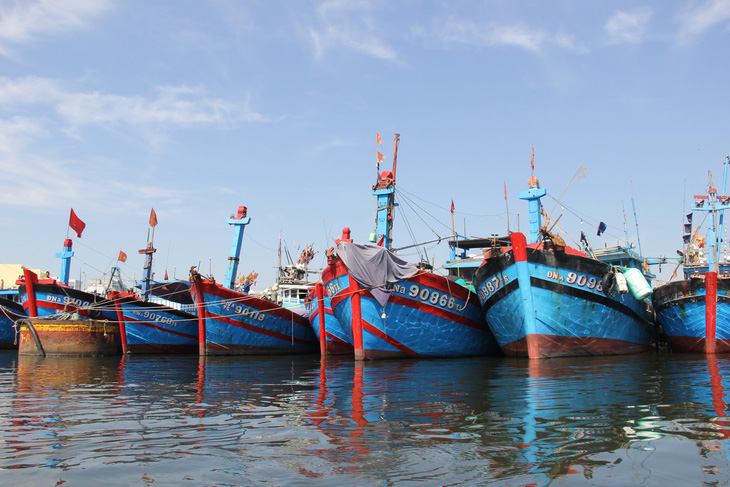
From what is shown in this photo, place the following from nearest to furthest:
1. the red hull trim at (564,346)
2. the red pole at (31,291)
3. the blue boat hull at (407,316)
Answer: the red hull trim at (564,346) < the blue boat hull at (407,316) < the red pole at (31,291)

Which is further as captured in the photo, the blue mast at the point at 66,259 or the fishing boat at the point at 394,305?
the blue mast at the point at 66,259

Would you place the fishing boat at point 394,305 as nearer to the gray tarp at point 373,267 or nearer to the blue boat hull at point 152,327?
the gray tarp at point 373,267

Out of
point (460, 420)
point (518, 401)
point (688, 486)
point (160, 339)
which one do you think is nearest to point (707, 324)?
point (518, 401)

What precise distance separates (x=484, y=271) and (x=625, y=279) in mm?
4516

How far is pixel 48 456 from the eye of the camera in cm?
521

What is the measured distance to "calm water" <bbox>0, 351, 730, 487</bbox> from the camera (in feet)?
14.7

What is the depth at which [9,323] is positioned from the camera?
31.8m

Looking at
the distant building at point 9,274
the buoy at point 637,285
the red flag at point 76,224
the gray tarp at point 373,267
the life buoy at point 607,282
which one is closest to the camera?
the life buoy at point 607,282

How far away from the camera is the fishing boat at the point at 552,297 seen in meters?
17.1

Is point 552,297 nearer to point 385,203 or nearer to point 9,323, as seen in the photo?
point 385,203

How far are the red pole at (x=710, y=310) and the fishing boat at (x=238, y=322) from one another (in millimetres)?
16507

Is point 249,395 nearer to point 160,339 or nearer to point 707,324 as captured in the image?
point 707,324

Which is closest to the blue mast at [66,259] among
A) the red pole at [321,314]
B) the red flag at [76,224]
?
the red flag at [76,224]

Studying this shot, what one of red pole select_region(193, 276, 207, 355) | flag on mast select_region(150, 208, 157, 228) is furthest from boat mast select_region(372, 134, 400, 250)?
flag on mast select_region(150, 208, 157, 228)
